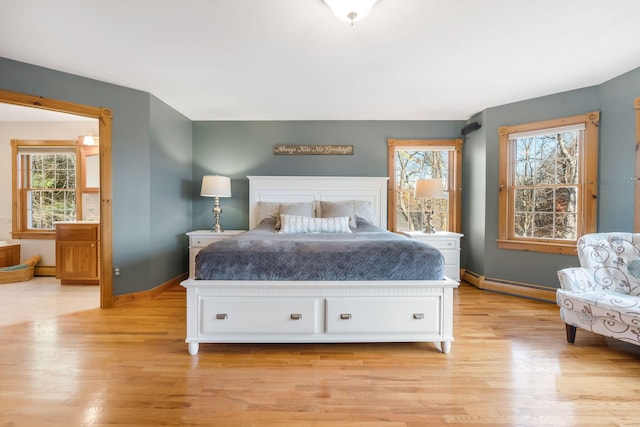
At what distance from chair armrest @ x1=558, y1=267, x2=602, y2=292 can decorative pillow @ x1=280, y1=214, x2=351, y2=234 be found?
1.96 metres

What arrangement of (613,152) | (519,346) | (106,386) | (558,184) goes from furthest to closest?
(558,184)
(613,152)
(519,346)
(106,386)

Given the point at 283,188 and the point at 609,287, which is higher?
the point at 283,188

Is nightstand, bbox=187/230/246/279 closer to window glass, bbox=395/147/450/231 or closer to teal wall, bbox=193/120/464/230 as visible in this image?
teal wall, bbox=193/120/464/230

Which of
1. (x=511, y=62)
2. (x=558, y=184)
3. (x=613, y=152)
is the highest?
(x=511, y=62)

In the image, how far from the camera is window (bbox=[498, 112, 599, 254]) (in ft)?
10.2

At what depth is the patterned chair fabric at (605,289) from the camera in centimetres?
198

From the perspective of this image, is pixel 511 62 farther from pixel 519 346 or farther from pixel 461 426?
pixel 461 426

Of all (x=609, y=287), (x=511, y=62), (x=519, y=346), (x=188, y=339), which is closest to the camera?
(x=188, y=339)

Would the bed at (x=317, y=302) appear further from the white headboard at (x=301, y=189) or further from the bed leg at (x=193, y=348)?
the white headboard at (x=301, y=189)

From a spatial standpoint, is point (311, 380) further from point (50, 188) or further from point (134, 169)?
point (50, 188)

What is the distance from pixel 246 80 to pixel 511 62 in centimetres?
256

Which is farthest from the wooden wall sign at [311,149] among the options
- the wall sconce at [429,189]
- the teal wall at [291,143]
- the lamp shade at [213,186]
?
the wall sconce at [429,189]

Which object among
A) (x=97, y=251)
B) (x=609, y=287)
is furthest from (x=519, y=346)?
(x=97, y=251)

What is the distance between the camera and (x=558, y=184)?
333 cm
